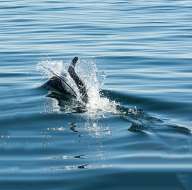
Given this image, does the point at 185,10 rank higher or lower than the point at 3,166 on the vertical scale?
higher

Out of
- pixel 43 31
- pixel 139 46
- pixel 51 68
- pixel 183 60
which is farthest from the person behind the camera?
pixel 43 31

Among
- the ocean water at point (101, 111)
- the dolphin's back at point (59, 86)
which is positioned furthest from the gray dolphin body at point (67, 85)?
the ocean water at point (101, 111)

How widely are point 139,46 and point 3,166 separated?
12166mm

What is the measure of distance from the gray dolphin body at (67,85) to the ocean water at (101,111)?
20 centimetres

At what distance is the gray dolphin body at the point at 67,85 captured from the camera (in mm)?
12959

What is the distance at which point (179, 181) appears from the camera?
8656 mm

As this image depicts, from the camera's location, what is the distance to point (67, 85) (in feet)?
44.1

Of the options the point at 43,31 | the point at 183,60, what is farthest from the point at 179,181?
the point at 43,31

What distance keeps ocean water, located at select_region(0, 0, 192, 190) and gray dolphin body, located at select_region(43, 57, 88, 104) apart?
0.66ft

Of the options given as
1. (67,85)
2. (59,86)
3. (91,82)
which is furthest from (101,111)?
(91,82)

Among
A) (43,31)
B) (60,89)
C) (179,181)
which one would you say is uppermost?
(43,31)

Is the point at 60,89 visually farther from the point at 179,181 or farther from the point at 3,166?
the point at 179,181

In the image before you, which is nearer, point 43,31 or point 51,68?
point 51,68

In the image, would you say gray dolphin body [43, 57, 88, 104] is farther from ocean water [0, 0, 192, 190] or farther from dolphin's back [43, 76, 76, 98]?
ocean water [0, 0, 192, 190]
